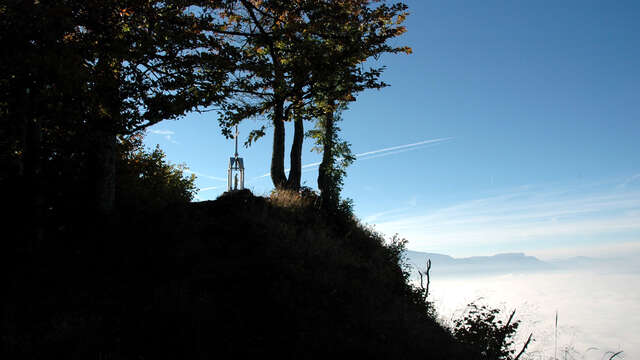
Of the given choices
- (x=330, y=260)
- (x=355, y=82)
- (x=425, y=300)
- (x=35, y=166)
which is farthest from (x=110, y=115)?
(x=425, y=300)

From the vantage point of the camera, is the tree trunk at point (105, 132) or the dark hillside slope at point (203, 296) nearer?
the dark hillside slope at point (203, 296)

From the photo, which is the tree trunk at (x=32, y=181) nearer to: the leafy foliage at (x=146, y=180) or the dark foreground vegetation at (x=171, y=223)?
the dark foreground vegetation at (x=171, y=223)

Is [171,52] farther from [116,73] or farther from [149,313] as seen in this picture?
[149,313]

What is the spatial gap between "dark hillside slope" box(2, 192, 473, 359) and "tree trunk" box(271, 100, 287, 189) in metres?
4.48

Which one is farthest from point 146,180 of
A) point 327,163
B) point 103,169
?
point 327,163

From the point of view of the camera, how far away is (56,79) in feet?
31.7

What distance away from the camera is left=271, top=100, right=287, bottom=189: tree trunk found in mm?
17797

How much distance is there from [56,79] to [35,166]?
2.77 m

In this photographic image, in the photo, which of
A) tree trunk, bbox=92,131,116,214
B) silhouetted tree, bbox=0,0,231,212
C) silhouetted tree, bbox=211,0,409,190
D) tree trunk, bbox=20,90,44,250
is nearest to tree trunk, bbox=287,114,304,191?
silhouetted tree, bbox=211,0,409,190

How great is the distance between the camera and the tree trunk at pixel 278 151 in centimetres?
1780

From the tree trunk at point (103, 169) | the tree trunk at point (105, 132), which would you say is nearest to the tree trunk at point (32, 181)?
the tree trunk at point (105, 132)

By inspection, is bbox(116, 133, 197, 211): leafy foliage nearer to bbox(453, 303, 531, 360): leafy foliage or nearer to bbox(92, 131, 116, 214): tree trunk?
bbox(92, 131, 116, 214): tree trunk

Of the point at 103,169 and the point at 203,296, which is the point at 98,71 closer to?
the point at 103,169

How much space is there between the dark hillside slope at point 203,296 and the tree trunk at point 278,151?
14.7ft
